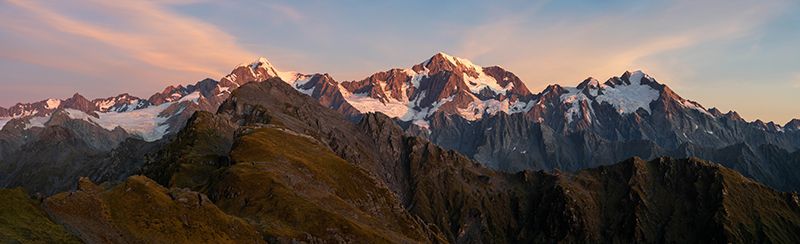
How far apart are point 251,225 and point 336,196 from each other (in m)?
53.5

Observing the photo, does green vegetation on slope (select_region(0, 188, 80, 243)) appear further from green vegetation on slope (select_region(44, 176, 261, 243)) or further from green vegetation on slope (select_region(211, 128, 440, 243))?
green vegetation on slope (select_region(211, 128, 440, 243))

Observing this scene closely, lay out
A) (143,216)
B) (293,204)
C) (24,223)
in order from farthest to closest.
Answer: (293,204), (143,216), (24,223)

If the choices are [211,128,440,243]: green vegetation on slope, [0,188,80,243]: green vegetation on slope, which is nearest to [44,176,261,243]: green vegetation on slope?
[0,188,80,243]: green vegetation on slope

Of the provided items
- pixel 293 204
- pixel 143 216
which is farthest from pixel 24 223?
pixel 293 204

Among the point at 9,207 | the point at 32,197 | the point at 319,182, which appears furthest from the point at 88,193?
the point at 319,182

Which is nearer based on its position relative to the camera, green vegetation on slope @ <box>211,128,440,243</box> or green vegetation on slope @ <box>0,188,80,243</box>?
green vegetation on slope @ <box>0,188,80,243</box>

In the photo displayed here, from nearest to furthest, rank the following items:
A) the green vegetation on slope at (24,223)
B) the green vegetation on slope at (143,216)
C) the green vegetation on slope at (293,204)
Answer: the green vegetation on slope at (24,223) < the green vegetation on slope at (143,216) < the green vegetation on slope at (293,204)

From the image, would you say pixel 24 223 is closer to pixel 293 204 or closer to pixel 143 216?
pixel 143 216

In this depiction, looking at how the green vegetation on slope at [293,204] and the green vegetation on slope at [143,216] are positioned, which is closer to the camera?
the green vegetation on slope at [143,216]

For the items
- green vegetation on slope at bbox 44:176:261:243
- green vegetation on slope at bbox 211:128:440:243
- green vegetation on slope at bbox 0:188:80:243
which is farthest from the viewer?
green vegetation on slope at bbox 211:128:440:243

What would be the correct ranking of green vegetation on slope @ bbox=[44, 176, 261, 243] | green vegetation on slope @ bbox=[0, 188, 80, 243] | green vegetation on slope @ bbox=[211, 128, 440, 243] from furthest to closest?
1. green vegetation on slope @ bbox=[211, 128, 440, 243]
2. green vegetation on slope @ bbox=[44, 176, 261, 243]
3. green vegetation on slope @ bbox=[0, 188, 80, 243]

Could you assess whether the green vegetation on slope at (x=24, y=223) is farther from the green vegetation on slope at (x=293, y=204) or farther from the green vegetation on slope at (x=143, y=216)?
the green vegetation on slope at (x=293, y=204)

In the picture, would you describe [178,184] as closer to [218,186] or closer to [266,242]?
[218,186]

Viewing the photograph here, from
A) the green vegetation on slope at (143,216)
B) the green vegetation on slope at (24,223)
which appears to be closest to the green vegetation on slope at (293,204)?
the green vegetation on slope at (143,216)
